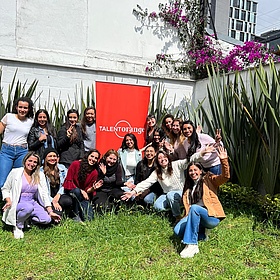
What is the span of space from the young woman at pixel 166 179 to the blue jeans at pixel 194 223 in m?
0.57

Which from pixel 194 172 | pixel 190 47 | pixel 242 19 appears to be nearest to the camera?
pixel 194 172

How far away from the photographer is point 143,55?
6371 millimetres

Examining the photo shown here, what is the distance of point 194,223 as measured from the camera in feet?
9.58

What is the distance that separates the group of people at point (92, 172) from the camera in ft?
10.6

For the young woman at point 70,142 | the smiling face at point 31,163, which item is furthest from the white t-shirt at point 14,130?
the smiling face at point 31,163

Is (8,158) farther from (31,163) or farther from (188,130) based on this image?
(188,130)

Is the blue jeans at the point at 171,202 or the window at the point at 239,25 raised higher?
the window at the point at 239,25

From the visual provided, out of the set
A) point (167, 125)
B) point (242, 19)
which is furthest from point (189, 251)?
point (242, 19)

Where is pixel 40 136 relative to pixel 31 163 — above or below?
above

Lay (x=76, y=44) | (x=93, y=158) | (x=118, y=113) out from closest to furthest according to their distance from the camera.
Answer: (x=93, y=158) < (x=118, y=113) < (x=76, y=44)

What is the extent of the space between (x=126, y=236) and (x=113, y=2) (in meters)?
4.45

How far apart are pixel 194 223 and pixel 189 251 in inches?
9.8

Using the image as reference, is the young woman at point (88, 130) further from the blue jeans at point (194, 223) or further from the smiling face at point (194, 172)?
the blue jeans at point (194, 223)

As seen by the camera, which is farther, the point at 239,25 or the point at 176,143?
the point at 239,25
